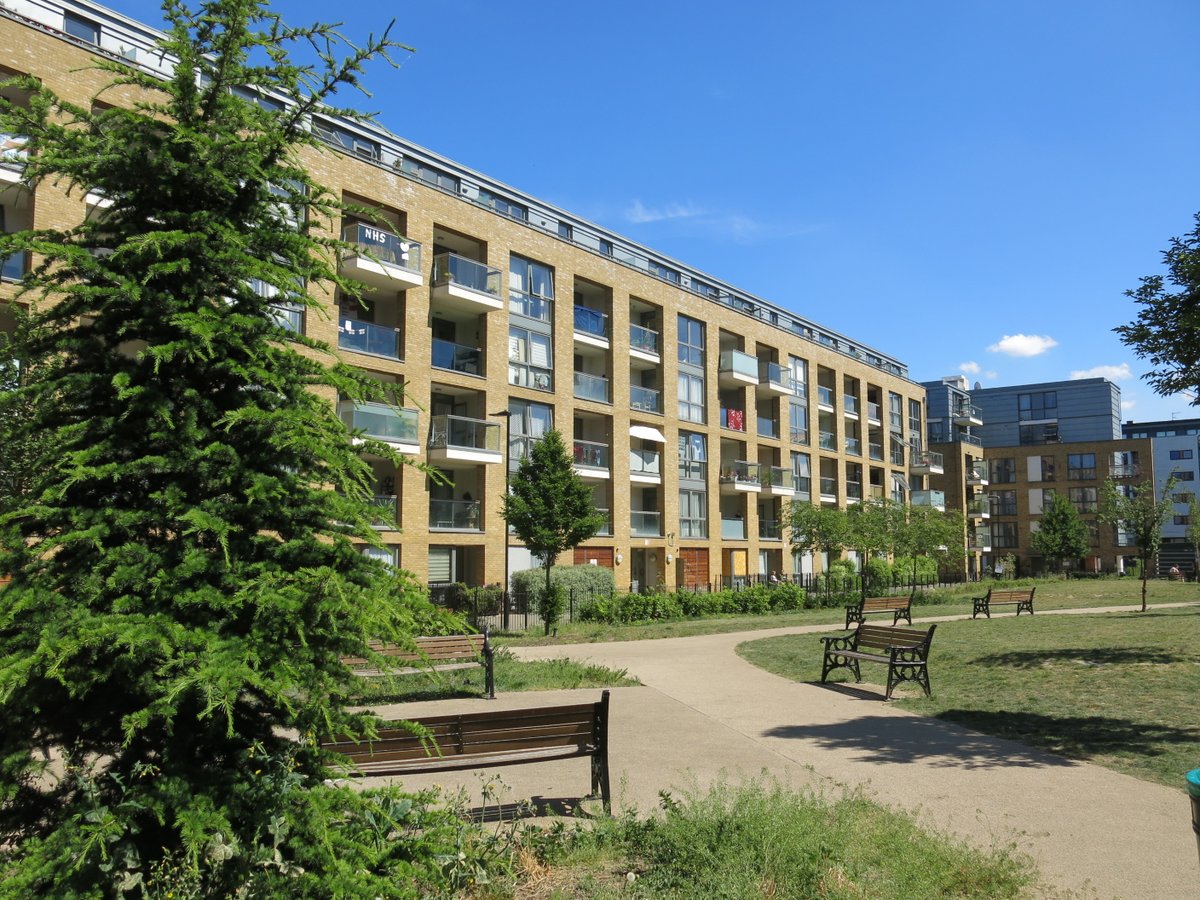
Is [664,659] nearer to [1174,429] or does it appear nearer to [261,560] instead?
[261,560]

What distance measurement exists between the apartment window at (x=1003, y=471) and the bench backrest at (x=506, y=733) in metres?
82.2

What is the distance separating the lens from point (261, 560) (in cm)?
431

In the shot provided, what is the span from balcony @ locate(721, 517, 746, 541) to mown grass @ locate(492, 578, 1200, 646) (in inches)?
290

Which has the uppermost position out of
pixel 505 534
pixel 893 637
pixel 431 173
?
pixel 431 173

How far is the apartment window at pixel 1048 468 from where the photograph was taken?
80.1 m

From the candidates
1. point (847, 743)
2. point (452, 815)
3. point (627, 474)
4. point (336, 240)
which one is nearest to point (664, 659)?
point (847, 743)

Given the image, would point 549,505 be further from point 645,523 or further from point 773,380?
point 773,380

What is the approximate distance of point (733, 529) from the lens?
1633 inches

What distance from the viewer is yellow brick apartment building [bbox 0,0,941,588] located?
26469mm

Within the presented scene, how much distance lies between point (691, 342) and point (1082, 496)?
5553 centimetres

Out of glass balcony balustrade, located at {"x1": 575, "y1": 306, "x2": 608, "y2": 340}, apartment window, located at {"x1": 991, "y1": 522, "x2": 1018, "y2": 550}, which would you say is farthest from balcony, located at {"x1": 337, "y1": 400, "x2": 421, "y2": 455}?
apartment window, located at {"x1": 991, "y1": 522, "x2": 1018, "y2": 550}

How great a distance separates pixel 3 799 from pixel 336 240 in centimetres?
318

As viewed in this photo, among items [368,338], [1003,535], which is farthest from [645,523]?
[1003,535]

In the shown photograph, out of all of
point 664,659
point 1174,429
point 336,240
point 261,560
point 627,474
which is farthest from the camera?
point 1174,429
